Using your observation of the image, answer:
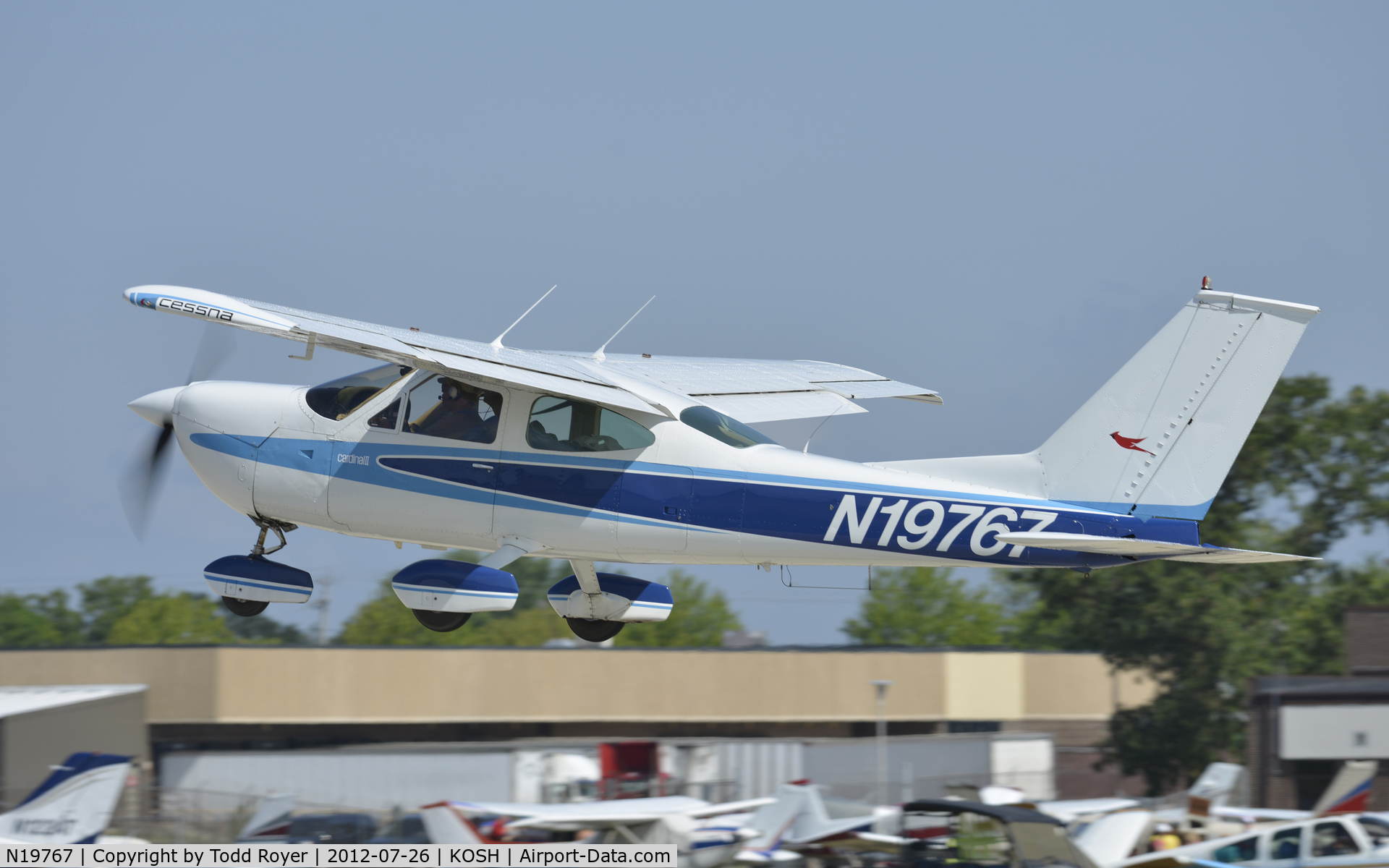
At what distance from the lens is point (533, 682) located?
37.8 metres

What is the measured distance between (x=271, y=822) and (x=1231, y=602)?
88.3ft

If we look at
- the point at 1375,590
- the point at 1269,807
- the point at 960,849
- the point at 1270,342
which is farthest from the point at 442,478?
the point at 1375,590

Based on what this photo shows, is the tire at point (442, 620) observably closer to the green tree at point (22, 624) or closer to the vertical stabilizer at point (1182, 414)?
the vertical stabilizer at point (1182, 414)

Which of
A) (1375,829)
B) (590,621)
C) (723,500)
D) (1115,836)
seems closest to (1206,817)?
(1115,836)

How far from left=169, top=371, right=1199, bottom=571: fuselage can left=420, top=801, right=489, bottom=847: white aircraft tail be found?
987cm

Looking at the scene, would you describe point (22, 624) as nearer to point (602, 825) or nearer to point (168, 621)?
point (168, 621)

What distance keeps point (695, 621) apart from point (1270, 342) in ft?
216

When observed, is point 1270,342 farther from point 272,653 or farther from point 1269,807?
point 272,653

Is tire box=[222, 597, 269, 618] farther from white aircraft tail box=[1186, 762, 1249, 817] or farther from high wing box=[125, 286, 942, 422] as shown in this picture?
white aircraft tail box=[1186, 762, 1249, 817]

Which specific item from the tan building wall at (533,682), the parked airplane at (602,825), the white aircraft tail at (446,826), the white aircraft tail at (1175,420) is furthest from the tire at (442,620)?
the tan building wall at (533,682)

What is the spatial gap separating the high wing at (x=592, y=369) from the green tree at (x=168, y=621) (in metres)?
59.9

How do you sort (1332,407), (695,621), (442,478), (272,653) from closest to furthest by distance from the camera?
(442,478)
(272,653)
(1332,407)
(695,621)

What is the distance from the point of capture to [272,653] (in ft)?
119

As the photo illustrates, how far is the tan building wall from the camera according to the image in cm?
3597
